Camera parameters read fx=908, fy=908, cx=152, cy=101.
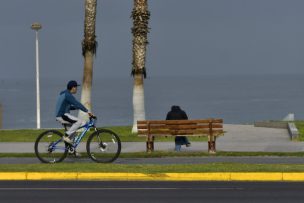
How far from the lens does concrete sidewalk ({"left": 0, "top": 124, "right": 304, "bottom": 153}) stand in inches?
954

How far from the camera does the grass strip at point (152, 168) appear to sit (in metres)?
18.0

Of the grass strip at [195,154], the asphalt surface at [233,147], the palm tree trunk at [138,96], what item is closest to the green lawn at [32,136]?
the palm tree trunk at [138,96]

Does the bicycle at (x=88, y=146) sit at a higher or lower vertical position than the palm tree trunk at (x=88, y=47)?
lower

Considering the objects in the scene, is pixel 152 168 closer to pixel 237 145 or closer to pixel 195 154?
pixel 195 154

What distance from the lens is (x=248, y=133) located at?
100 ft

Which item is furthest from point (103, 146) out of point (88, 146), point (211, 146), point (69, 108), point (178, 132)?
point (211, 146)
